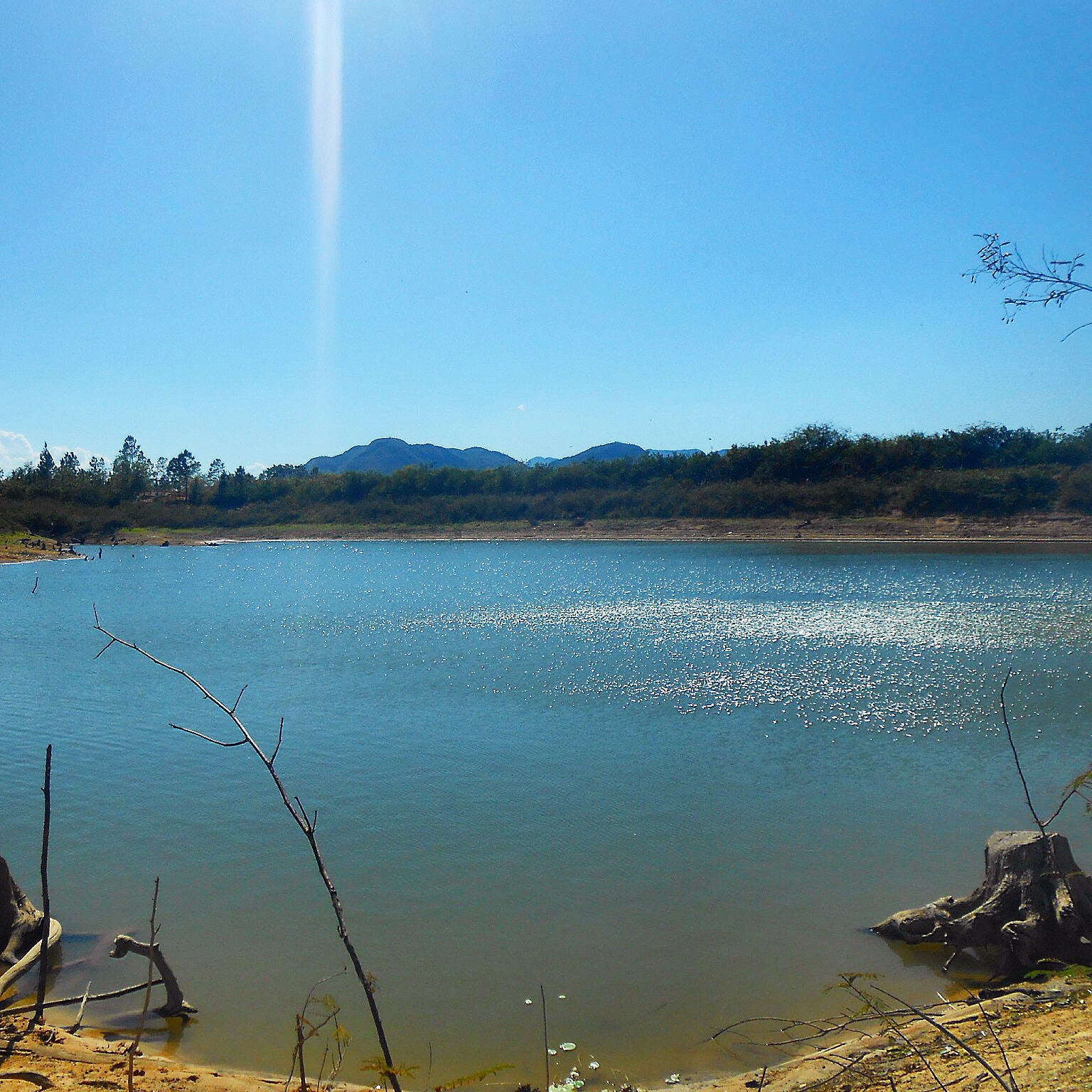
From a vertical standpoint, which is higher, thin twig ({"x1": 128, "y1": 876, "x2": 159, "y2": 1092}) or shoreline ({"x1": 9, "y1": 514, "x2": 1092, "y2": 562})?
shoreline ({"x1": 9, "y1": 514, "x2": 1092, "y2": 562})

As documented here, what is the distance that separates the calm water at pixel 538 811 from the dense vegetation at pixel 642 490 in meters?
44.2

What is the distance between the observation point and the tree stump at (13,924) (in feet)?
21.1

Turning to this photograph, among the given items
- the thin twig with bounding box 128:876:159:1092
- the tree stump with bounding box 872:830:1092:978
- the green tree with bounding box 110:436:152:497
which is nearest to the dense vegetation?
the green tree with bounding box 110:436:152:497

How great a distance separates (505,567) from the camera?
51.0m

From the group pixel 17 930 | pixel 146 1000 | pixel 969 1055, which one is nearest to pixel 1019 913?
pixel 969 1055

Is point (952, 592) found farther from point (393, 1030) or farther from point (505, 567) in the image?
point (393, 1030)

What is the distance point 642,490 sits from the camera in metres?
81.6

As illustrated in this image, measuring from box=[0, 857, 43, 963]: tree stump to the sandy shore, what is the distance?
1.35 metres

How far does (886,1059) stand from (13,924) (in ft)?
20.1

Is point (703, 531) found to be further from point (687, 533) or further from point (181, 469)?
point (181, 469)

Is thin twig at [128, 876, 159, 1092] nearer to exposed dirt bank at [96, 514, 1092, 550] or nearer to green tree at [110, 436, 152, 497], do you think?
exposed dirt bank at [96, 514, 1092, 550]

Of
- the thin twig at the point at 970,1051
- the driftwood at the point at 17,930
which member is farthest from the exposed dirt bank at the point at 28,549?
the thin twig at the point at 970,1051

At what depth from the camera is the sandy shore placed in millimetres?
4211

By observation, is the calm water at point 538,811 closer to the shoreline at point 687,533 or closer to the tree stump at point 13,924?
the tree stump at point 13,924
